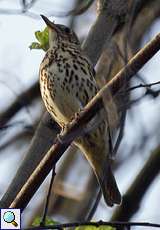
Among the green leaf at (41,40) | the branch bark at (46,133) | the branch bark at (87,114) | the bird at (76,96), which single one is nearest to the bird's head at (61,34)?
the bird at (76,96)

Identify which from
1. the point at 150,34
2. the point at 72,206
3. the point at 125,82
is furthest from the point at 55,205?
the point at 125,82

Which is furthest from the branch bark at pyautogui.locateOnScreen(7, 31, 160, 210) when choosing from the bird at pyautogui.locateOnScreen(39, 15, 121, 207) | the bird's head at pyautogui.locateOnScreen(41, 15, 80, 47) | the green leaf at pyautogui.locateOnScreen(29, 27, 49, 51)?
the bird's head at pyautogui.locateOnScreen(41, 15, 80, 47)

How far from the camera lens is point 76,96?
4.54m

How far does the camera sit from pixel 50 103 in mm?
4578

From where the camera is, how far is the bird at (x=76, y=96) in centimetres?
452

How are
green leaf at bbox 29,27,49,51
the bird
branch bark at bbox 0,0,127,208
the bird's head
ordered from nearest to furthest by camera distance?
1. branch bark at bbox 0,0,127,208
2. green leaf at bbox 29,27,49,51
3. the bird
4. the bird's head

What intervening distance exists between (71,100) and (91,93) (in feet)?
0.44

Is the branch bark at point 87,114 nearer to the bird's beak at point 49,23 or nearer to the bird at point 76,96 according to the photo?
the bird at point 76,96

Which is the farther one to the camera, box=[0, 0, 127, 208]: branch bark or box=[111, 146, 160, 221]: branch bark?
box=[111, 146, 160, 221]: branch bark

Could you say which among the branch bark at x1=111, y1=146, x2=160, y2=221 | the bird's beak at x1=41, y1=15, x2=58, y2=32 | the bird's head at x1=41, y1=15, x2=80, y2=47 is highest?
the bird's beak at x1=41, y1=15, x2=58, y2=32

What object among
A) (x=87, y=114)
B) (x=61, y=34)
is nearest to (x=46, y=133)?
(x=87, y=114)

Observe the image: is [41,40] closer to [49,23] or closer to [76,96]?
[76,96]

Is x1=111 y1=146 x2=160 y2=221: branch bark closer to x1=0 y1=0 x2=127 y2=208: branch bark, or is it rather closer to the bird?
the bird

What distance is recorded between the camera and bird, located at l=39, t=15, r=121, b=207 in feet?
14.8
